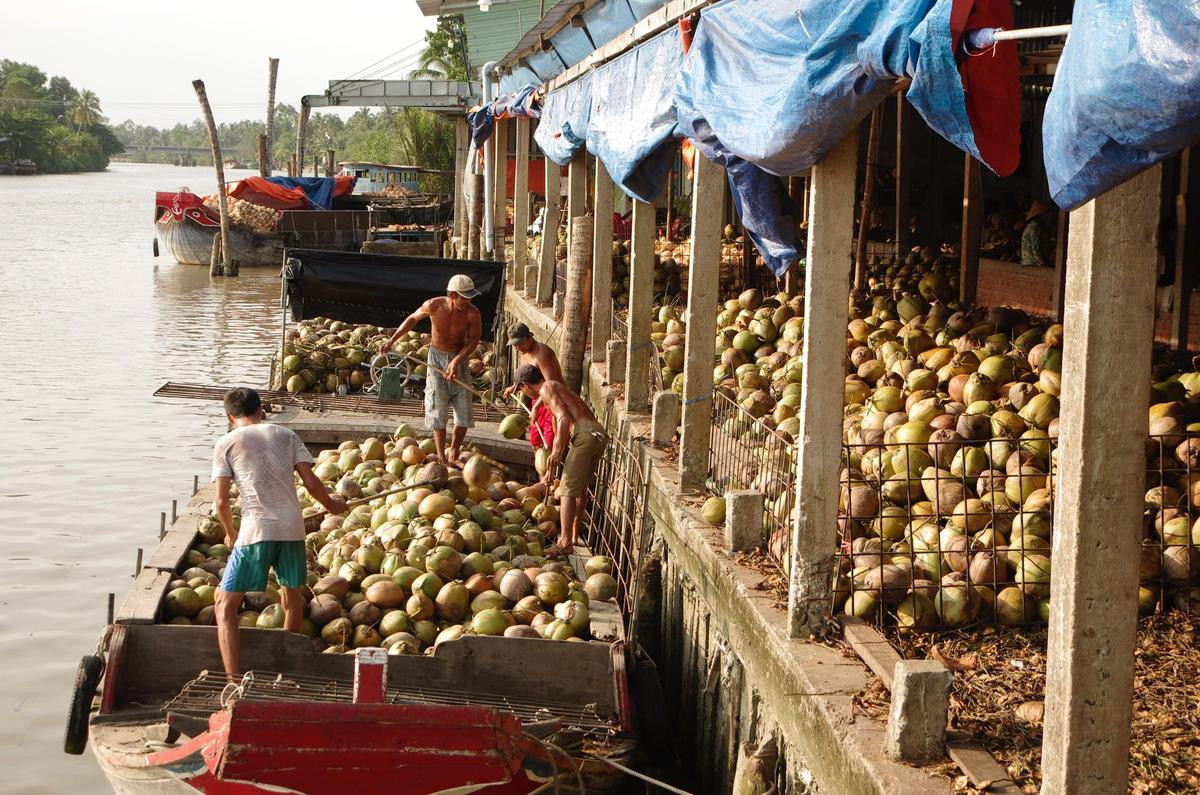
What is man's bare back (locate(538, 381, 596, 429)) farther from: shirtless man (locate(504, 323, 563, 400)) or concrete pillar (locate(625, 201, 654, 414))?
concrete pillar (locate(625, 201, 654, 414))

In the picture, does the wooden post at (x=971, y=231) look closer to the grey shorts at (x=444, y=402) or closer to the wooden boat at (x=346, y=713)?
the grey shorts at (x=444, y=402)

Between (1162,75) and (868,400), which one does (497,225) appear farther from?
(1162,75)

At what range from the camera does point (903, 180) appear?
12.1 metres

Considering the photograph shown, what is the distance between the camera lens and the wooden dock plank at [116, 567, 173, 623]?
674 centimetres

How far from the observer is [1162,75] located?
94.6 inches

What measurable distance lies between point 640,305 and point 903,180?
396 cm

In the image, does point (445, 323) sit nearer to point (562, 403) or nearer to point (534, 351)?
point (534, 351)

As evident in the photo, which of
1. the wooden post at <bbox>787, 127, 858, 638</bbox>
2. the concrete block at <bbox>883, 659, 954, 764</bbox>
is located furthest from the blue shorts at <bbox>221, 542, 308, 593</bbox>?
the concrete block at <bbox>883, 659, 954, 764</bbox>

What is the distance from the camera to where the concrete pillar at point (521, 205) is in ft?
55.8

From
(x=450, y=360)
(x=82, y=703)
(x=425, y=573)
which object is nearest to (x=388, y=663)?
(x=425, y=573)

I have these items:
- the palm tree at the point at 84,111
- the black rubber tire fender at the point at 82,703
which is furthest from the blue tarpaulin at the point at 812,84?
the palm tree at the point at 84,111

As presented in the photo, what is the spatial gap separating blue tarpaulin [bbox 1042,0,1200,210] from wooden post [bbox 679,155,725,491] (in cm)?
442

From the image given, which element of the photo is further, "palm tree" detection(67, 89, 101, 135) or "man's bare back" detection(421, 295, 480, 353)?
"palm tree" detection(67, 89, 101, 135)

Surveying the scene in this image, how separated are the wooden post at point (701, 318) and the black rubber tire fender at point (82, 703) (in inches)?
133
